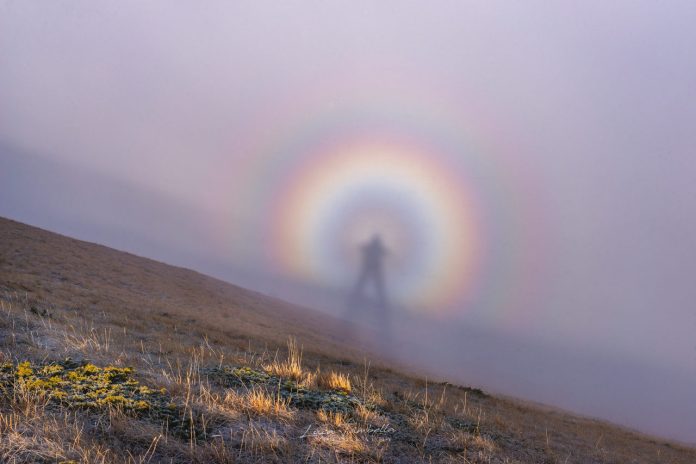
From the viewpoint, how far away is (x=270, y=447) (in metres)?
3.94

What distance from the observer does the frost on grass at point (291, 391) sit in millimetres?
5691

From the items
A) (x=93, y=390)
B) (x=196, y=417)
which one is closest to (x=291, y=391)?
(x=196, y=417)

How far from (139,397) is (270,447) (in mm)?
1823

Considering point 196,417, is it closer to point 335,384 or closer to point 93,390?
point 93,390

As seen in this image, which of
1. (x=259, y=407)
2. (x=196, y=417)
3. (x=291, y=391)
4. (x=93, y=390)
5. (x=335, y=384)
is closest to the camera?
(x=196, y=417)

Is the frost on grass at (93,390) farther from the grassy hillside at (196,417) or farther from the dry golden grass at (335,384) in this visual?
the dry golden grass at (335,384)

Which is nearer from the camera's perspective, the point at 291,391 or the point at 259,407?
the point at 259,407

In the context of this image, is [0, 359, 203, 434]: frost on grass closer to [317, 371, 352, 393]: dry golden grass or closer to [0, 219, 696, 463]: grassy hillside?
[0, 219, 696, 463]: grassy hillside

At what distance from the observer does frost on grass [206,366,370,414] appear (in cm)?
569

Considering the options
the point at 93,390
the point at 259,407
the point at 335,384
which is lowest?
the point at 93,390

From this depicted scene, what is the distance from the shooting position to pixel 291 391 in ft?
20.6

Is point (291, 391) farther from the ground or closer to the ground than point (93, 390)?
farther from the ground

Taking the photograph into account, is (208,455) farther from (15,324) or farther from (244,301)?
(244,301)

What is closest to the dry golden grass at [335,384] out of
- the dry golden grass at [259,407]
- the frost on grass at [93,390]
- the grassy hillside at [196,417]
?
the grassy hillside at [196,417]
